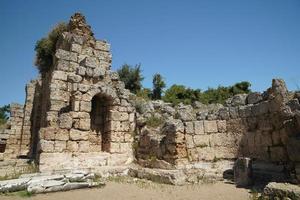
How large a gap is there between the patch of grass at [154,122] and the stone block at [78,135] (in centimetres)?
289

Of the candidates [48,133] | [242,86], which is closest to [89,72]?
[48,133]

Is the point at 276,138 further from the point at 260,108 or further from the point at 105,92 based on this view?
the point at 105,92

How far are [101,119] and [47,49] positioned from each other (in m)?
7.52

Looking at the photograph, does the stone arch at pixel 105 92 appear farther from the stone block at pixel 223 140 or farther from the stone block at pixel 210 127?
the stone block at pixel 223 140

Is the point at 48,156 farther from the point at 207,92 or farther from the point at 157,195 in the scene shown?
the point at 207,92

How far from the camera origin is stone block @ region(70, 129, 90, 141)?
976 cm

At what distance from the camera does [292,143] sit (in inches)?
270

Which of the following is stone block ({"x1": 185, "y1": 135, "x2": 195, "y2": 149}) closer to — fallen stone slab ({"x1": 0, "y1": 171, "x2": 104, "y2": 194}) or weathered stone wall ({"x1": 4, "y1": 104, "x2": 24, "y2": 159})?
fallen stone slab ({"x1": 0, "y1": 171, "x2": 104, "y2": 194})

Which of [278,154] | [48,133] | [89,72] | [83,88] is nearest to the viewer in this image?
[278,154]

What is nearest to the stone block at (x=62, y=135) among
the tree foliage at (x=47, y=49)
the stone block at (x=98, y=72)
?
the stone block at (x=98, y=72)

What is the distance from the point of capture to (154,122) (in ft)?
38.0

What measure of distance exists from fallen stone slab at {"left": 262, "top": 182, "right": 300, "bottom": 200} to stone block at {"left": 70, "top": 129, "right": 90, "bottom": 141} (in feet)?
22.4

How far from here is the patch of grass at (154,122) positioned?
11516 mm

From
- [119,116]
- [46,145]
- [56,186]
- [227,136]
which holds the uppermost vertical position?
[119,116]
